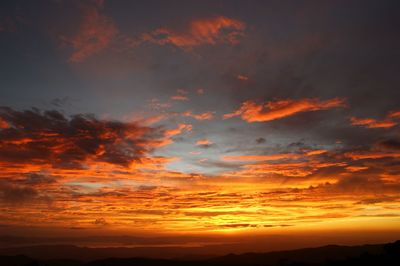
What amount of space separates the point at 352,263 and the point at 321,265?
3616 cm

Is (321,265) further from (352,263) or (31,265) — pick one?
(31,265)

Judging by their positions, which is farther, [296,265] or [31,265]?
[31,265]

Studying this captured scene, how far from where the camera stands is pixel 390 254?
350 feet

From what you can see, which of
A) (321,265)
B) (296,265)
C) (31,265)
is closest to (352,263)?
(296,265)

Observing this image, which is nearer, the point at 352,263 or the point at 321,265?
the point at 352,263

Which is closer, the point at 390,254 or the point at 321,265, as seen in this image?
the point at 390,254

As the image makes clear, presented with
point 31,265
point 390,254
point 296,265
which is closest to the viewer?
point 390,254

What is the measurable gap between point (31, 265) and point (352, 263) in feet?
413

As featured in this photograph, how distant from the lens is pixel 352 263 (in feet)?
363

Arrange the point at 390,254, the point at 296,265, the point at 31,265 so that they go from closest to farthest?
1. the point at 390,254
2. the point at 296,265
3. the point at 31,265

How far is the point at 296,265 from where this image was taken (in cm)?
12394

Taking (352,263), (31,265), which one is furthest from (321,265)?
(31,265)

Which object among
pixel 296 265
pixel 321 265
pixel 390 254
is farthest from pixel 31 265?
pixel 390 254

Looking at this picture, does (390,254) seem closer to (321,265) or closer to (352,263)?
(352,263)
